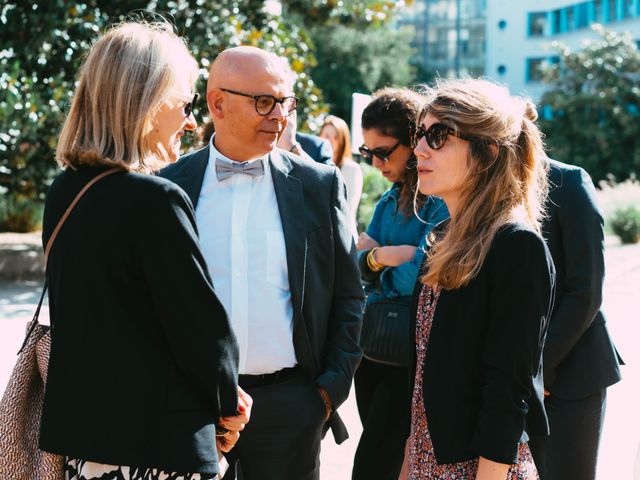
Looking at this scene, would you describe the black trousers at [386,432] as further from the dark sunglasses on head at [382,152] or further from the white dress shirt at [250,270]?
the dark sunglasses on head at [382,152]

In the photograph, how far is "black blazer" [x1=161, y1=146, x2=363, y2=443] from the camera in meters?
3.08

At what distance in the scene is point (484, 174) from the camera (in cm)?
246

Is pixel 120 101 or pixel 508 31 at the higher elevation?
pixel 508 31

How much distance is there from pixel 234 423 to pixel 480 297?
730 millimetres

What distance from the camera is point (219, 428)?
2.34 metres

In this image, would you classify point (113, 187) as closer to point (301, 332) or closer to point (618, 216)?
point (301, 332)

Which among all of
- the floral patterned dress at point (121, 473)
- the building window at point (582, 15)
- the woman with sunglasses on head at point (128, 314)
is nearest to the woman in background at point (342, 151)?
the woman with sunglasses on head at point (128, 314)

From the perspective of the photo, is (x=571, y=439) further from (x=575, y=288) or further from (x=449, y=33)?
(x=449, y=33)

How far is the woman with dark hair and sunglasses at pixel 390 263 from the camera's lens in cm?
364

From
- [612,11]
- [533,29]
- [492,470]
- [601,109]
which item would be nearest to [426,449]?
[492,470]

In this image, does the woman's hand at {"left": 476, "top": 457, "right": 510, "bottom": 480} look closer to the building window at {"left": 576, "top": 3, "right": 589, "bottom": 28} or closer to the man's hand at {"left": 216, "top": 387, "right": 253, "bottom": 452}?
the man's hand at {"left": 216, "top": 387, "right": 253, "bottom": 452}

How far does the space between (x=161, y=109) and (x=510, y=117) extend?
0.97 m

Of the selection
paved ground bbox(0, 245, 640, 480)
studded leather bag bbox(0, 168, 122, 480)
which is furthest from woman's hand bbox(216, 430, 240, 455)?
paved ground bbox(0, 245, 640, 480)

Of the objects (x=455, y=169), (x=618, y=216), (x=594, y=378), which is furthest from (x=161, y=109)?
(x=618, y=216)
